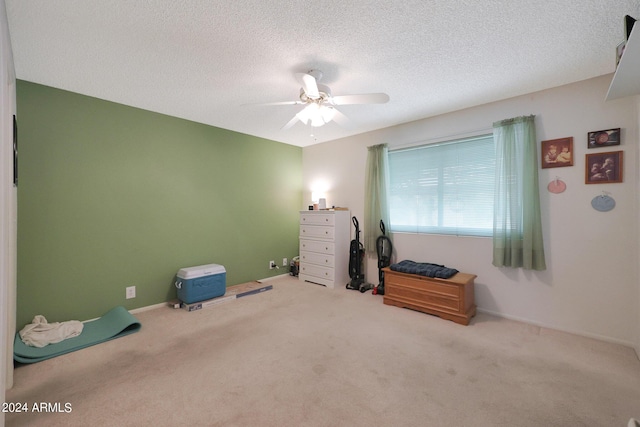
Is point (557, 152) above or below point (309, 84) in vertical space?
below

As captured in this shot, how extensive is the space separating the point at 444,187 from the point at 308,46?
97.4 inches

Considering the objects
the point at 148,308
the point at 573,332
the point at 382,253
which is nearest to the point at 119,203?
the point at 148,308

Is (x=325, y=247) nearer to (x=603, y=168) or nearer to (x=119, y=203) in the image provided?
(x=119, y=203)

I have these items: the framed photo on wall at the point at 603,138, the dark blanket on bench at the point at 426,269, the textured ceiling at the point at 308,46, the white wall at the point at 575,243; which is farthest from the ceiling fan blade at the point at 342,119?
the framed photo on wall at the point at 603,138

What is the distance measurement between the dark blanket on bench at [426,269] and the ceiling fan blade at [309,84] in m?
2.24

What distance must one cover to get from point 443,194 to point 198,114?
3.43 meters

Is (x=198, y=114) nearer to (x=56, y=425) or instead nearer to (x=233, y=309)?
(x=233, y=309)

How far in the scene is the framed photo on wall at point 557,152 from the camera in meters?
2.64

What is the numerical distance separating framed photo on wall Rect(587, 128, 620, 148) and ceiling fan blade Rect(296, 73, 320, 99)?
266cm

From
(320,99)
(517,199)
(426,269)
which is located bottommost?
(426,269)

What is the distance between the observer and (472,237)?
3.27 m

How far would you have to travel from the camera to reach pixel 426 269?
3150mm

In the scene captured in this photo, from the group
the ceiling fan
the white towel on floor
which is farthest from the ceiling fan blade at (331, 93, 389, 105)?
the white towel on floor

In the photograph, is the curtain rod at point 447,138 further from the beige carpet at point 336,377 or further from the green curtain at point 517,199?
the beige carpet at point 336,377
